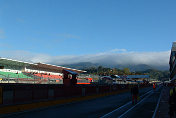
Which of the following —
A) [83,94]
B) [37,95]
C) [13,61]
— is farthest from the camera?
[13,61]

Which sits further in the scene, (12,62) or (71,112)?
(12,62)

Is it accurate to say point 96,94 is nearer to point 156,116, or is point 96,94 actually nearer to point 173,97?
point 156,116

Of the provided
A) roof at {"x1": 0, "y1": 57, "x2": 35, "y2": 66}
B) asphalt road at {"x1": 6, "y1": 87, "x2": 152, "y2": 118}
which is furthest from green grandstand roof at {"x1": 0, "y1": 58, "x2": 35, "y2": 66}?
asphalt road at {"x1": 6, "y1": 87, "x2": 152, "y2": 118}

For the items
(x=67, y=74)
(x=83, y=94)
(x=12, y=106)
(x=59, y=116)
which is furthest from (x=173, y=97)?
(x=67, y=74)

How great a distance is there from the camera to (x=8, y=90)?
14.8 m

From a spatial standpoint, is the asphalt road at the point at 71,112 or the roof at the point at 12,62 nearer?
the asphalt road at the point at 71,112

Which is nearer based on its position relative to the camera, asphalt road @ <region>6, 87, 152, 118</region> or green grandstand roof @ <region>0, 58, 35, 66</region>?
asphalt road @ <region>6, 87, 152, 118</region>

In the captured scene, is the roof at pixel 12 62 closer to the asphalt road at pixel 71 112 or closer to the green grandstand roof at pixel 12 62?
the green grandstand roof at pixel 12 62

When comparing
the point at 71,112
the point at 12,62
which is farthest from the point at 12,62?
the point at 71,112

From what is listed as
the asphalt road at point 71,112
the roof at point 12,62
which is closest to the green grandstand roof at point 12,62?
the roof at point 12,62

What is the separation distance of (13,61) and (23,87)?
1460 inches

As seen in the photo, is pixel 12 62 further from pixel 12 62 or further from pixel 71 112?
pixel 71 112

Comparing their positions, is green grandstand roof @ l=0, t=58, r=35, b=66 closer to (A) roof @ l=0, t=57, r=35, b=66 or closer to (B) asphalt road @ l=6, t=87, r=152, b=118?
(A) roof @ l=0, t=57, r=35, b=66

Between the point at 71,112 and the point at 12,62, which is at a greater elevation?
the point at 12,62
